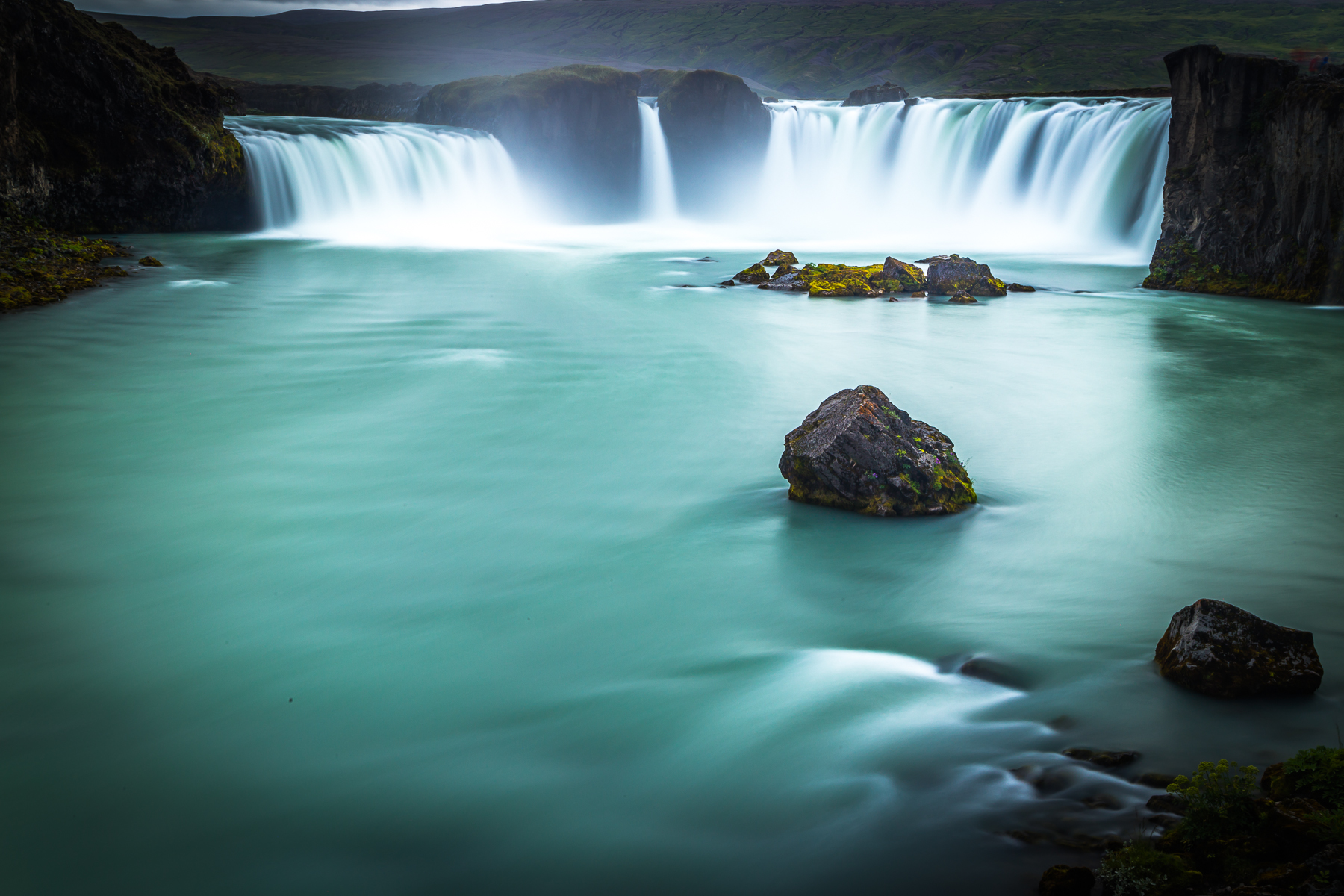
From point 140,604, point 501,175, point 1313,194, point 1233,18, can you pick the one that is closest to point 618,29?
point 1233,18

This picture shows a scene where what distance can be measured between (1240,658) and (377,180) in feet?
89.9

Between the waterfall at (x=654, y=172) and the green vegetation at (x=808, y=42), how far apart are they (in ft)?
221

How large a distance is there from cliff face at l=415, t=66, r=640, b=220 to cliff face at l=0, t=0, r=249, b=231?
11.0m

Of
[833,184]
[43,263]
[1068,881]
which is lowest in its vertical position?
[1068,881]

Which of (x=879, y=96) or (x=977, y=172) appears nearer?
(x=977, y=172)

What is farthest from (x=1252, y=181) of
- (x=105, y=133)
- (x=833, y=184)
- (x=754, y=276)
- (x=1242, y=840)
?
(x=105, y=133)

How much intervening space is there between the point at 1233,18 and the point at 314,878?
141 m

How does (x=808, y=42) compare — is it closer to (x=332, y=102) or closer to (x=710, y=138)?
(x=332, y=102)

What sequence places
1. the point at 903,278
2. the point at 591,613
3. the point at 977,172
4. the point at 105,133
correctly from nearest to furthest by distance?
the point at 591,613
the point at 903,278
the point at 105,133
the point at 977,172

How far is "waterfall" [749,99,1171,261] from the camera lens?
24.0 meters

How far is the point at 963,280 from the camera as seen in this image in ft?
54.5

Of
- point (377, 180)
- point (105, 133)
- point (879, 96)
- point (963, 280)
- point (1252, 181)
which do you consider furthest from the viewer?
point (879, 96)

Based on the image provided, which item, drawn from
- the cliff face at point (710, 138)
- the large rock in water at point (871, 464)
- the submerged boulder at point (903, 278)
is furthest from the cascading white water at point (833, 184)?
the large rock in water at point (871, 464)

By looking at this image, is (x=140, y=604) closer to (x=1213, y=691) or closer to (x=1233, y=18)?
(x=1213, y=691)
